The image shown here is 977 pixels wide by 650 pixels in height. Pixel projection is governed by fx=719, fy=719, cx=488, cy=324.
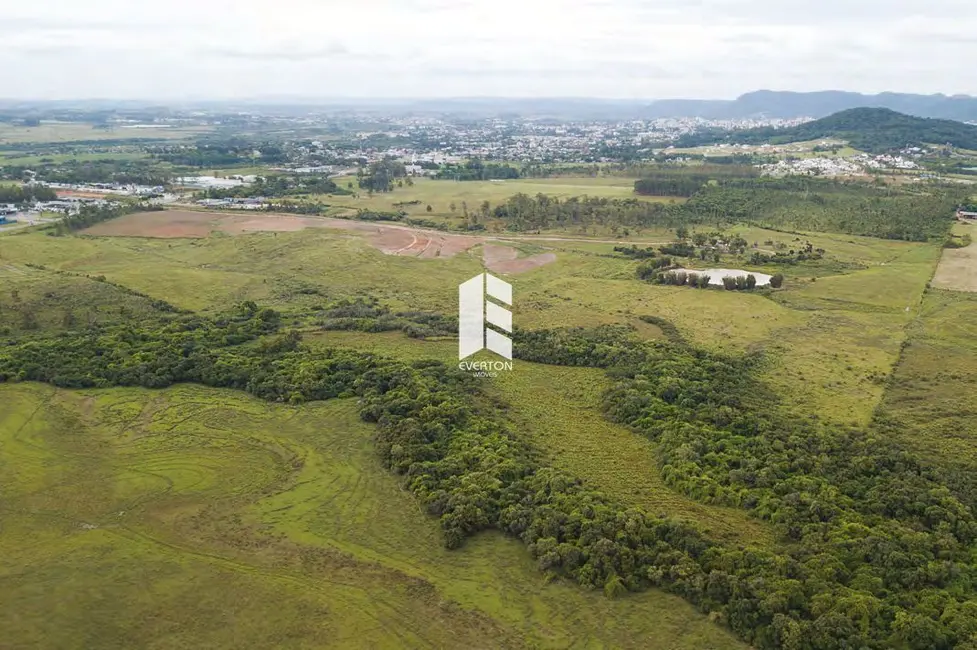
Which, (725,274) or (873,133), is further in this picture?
(873,133)

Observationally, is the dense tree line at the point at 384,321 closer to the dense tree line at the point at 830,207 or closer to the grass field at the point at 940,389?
the grass field at the point at 940,389

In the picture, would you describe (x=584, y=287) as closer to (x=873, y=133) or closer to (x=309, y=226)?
(x=309, y=226)

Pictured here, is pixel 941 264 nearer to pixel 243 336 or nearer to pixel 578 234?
pixel 578 234

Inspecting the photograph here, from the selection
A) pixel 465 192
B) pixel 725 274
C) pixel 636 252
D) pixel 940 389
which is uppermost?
pixel 465 192

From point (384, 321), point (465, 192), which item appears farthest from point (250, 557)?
point (465, 192)

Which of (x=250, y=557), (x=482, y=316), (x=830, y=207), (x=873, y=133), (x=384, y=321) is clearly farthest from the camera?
(x=873, y=133)

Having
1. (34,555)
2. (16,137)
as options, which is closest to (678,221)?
(34,555)

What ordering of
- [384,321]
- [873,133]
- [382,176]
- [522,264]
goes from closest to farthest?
[384,321], [522,264], [382,176], [873,133]
